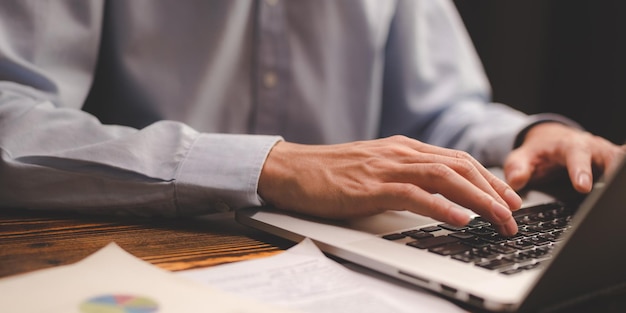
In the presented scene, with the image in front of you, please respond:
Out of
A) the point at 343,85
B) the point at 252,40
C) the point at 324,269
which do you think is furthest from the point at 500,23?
the point at 324,269

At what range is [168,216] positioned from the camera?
0.74 m

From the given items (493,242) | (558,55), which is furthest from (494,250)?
(558,55)

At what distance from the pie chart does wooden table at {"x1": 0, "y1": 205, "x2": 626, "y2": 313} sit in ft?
0.31

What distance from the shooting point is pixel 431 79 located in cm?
131

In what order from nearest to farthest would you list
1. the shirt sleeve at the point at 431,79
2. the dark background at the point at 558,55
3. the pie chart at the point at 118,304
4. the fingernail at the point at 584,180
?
1. the pie chart at the point at 118,304
2. the fingernail at the point at 584,180
3. the shirt sleeve at the point at 431,79
4. the dark background at the point at 558,55

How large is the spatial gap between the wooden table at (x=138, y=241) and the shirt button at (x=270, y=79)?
38 cm

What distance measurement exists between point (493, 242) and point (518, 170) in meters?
0.32

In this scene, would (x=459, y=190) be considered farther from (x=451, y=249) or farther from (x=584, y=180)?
(x=584, y=180)

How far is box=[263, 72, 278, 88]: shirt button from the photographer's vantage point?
110cm

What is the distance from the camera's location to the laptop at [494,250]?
43 cm

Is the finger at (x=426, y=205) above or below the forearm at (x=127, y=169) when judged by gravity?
below

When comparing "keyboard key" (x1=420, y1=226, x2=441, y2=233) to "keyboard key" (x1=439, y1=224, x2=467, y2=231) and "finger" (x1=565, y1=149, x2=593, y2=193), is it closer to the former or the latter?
"keyboard key" (x1=439, y1=224, x2=467, y2=231)

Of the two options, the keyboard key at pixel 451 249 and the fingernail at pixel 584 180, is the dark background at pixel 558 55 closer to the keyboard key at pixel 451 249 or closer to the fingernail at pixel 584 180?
the fingernail at pixel 584 180

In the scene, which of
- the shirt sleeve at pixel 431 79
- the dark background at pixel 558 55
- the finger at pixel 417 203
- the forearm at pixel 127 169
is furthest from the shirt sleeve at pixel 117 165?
the dark background at pixel 558 55
